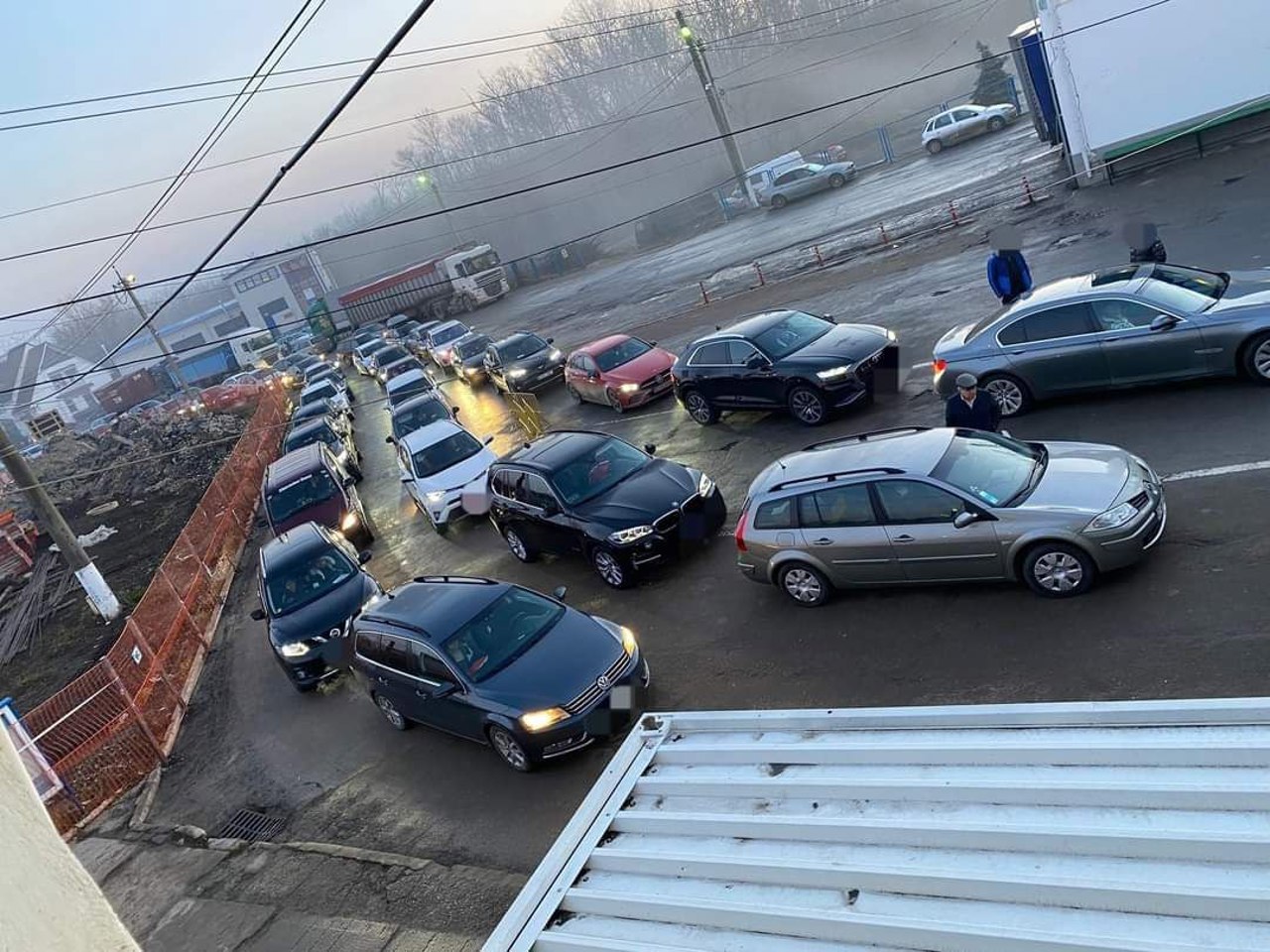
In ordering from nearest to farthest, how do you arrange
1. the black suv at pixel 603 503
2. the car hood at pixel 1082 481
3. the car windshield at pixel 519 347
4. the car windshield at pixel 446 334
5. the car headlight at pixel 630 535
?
the car hood at pixel 1082 481, the car headlight at pixel 630 535, the black suv at pixel 603 503, the car windshield at pixel 519 347, the car windshield at pixel 446 334

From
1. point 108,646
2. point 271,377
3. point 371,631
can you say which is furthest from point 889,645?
point 271,377

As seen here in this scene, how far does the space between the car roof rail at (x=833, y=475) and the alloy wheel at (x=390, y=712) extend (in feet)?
17.1

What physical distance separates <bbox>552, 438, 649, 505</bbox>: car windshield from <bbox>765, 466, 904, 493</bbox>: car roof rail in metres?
3.11

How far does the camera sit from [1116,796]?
3.37 m

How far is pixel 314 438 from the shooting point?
2323 centimetres

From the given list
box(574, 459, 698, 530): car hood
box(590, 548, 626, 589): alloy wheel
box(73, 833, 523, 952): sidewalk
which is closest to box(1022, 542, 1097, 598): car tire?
box(574, 459, 698, 530): car hood

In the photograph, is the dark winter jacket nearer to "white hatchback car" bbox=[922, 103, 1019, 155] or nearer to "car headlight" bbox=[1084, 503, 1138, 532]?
"car headlight" bbox=[1084, 503, 1138, 532]

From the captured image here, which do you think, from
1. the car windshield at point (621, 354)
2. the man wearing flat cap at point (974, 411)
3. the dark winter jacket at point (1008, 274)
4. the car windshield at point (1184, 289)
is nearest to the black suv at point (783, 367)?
the dark winter jacket at point (1008, 274)

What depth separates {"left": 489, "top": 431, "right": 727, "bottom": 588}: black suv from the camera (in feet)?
37.4

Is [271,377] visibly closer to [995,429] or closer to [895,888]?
[995,429]

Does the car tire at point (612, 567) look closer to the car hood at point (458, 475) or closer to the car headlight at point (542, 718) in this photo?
the car headlight at point (542, 718)

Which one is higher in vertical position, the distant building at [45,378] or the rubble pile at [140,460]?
Result: the distant building at [45,378]

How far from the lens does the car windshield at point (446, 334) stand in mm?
34375

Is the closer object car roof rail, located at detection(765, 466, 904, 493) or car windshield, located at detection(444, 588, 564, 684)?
car roof rail, located at detection(765, 466, 904, 493)
